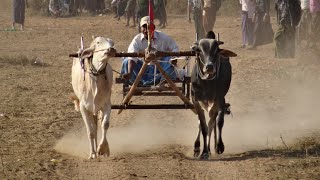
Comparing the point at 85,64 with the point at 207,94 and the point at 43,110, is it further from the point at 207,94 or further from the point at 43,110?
the point at 43,110

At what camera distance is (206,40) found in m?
9.28

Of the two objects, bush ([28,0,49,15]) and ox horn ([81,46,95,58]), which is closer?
ox horn ([81,46,95,58])

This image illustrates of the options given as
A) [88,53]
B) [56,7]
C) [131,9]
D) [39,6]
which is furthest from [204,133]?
[39,6]

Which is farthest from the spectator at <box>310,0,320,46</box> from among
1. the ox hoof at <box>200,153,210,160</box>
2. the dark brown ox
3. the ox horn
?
the ox horn

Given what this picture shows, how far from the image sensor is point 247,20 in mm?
21000

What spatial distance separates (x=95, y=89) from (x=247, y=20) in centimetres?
1221

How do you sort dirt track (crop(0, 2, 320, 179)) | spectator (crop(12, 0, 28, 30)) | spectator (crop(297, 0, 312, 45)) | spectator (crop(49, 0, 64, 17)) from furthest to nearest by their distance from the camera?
spectator (crop(49, 0, 64, 17)) → spectator (crop(12, 0, 28, 30)) → spectator (crop(297, 0, 312, 45)) → dirt track (crop(0, 2, 320, 179))

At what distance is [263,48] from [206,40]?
11.6 metres

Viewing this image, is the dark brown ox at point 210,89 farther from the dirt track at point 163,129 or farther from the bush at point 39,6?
the bush at point 39,6

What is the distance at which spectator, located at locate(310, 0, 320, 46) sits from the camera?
63.2 feet

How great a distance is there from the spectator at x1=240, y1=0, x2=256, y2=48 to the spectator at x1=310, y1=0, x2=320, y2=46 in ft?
6.27

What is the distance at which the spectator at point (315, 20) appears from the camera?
1925 cm

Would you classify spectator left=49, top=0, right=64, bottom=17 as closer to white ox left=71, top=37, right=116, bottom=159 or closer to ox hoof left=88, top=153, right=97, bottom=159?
white ox left=71, top=37, right=116, bottom=159

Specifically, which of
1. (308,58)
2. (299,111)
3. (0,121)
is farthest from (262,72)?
(0,121)
